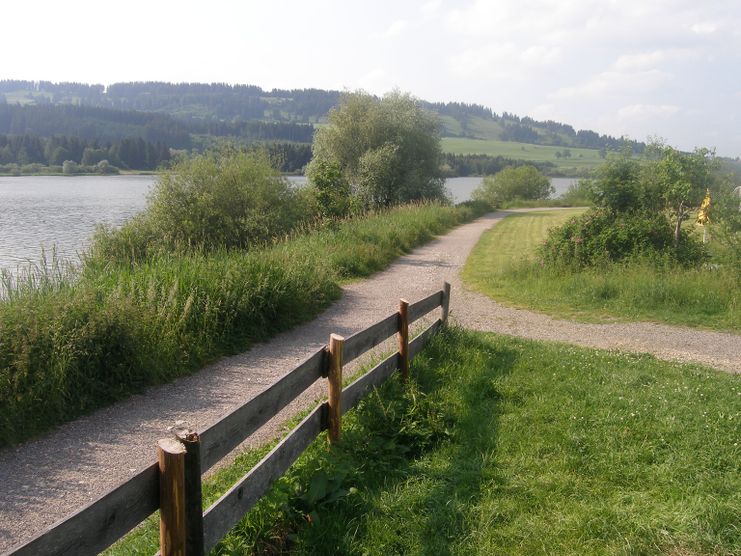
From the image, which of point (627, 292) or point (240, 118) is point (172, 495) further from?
point (240, 118)

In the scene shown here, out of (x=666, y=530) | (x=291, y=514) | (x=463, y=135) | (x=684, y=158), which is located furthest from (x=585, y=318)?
(x=463, y=135)

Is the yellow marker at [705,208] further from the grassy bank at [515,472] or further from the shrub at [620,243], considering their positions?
the grassy bank at [515,472]

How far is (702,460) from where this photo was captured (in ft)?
16.4

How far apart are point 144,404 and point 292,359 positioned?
7.25ft

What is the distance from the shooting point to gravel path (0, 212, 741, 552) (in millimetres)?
4758

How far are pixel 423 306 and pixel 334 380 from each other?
279 cm

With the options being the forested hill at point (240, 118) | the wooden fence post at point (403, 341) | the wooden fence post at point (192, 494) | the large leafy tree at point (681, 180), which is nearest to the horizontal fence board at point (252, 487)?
the wooden fence post at point (192, 494)

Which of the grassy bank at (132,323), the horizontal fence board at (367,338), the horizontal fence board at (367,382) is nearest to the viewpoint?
the horizontal fence board at (367,382)

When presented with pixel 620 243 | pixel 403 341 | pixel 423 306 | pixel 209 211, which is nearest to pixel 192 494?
pixel 403 341

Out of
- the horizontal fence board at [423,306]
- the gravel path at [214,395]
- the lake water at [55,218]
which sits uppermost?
the horizontal fence board at [423,306]

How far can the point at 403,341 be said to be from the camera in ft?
21.9

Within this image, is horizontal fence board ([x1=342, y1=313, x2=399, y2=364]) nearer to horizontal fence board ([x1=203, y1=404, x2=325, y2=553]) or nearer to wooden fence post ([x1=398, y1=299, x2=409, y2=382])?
wooden fence post ([x1=398, y1=299, x2=409, y2=382])

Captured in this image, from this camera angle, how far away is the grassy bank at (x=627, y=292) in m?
11.1

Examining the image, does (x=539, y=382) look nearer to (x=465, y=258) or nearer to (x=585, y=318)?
(x=585, y=318)
